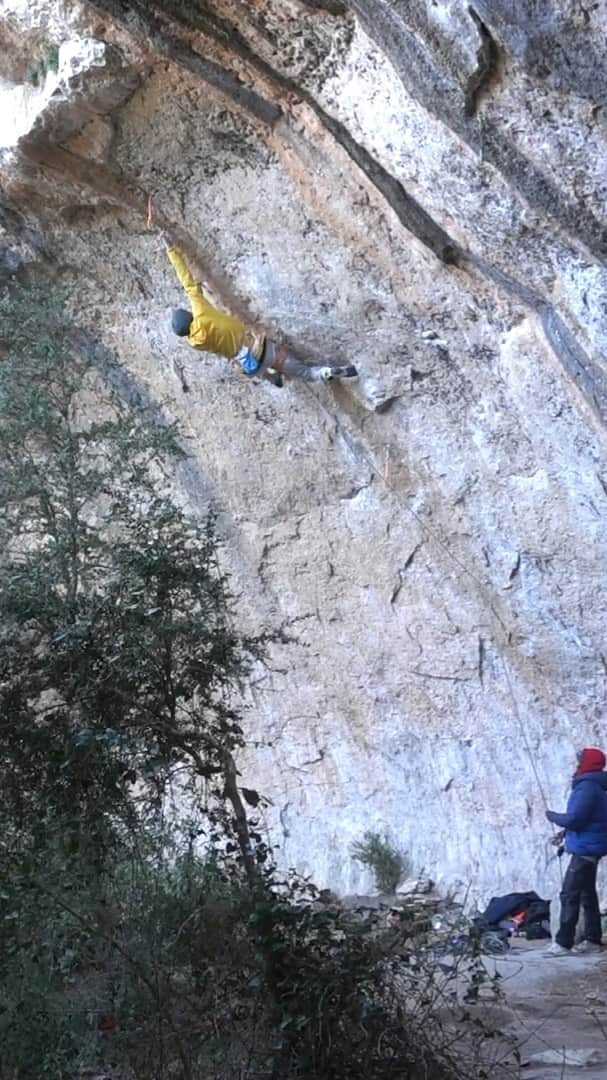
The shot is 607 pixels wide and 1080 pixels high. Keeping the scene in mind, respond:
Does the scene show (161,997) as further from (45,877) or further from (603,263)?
(603,263)

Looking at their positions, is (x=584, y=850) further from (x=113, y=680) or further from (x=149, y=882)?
(x=113, y=680)

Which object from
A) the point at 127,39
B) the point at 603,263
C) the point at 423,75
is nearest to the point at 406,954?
the point at 603,263

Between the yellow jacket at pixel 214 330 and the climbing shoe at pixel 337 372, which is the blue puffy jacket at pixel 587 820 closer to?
the climbing shoe at pixel 337 372

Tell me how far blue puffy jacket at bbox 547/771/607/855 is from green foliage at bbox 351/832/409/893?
9.92ft

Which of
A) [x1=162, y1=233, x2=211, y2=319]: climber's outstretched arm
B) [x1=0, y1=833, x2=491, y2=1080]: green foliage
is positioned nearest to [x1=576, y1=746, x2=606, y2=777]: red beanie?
[x1=0, y1=833, x2=491, y2=1080]: green foliage

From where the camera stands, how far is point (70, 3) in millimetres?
8250

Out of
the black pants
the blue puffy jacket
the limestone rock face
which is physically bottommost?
the black pants

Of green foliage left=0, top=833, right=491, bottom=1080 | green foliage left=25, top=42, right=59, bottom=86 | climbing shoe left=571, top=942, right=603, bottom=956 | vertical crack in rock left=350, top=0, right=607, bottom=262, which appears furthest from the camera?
green foliage left=25, top=42, right=59, bottom=86

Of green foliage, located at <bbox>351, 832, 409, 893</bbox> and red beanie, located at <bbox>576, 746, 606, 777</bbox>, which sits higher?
red beanie, located at <bbox>576, 746, 606, 777</bbox>

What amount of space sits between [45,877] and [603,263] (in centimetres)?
436

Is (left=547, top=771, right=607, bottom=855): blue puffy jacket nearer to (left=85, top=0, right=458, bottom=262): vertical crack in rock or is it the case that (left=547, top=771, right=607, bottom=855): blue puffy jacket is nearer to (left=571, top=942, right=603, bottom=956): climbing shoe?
(left=571, top=942, right=603, bottom=956): climbing shoe

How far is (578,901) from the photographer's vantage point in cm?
771

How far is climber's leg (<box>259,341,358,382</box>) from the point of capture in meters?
9.56

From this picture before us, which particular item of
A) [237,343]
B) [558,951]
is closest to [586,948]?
[558,951]
